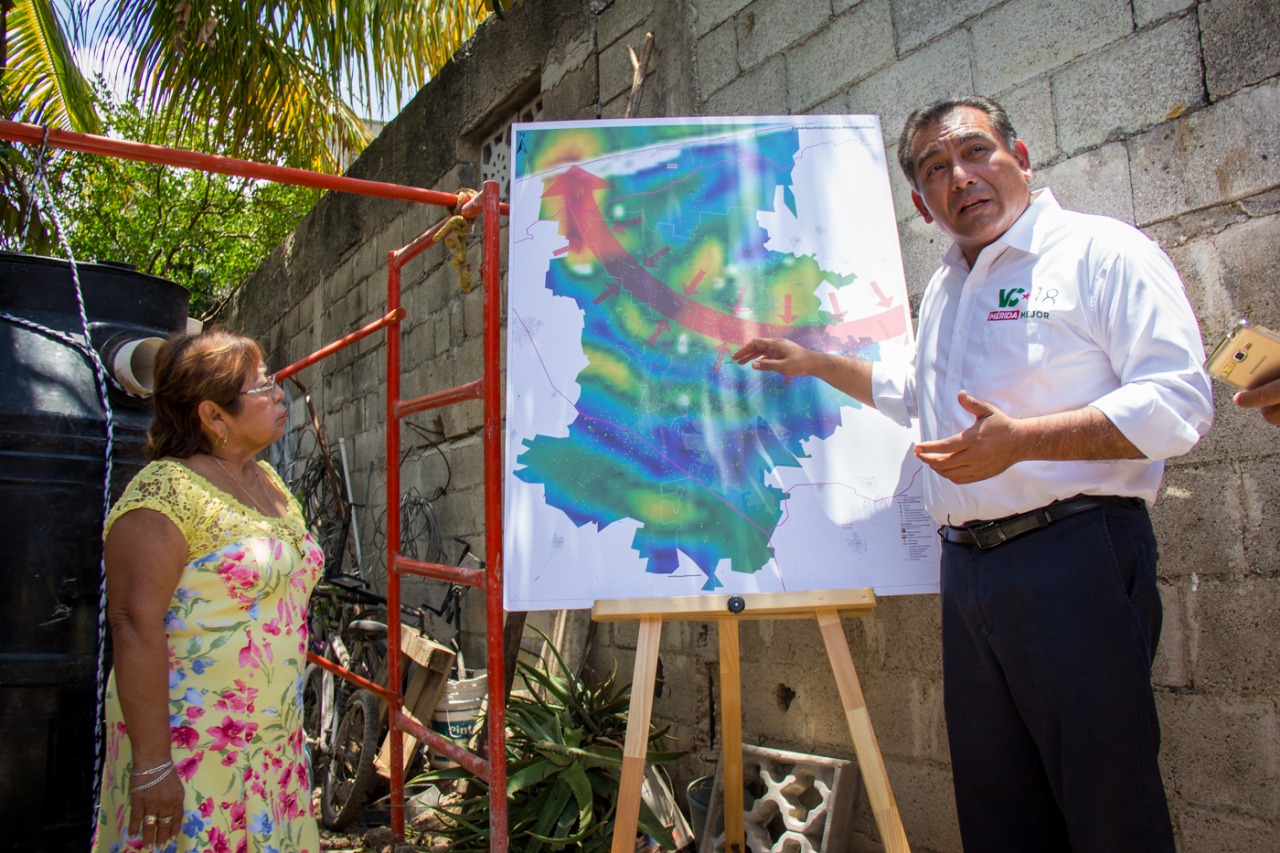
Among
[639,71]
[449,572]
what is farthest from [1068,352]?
[639,71]

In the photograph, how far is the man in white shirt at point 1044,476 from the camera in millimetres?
1445

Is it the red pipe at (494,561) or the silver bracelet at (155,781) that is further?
the red pipe at (494,561)

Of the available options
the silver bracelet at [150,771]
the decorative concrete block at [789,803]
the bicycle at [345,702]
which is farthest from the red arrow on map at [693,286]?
the bicycle at [345,702]

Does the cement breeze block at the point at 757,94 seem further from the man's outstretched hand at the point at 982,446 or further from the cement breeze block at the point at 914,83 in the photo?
the man's outstretched hand at the point at 982,446

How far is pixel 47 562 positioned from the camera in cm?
204

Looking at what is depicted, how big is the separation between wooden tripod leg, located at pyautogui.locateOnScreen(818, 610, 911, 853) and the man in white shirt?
13cm

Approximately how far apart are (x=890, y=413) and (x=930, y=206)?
1.51ft

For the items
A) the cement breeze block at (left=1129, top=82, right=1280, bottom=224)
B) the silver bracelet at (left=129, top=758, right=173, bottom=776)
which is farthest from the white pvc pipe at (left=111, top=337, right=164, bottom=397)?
the cement breeze block at (left=1129, top=82, right=1280, bottom=224)

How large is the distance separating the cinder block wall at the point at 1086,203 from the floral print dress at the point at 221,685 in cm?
148

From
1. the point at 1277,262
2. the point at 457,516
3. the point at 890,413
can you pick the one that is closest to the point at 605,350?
the point at 890,413

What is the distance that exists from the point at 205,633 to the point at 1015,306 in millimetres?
1611

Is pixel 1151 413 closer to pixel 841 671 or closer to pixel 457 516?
pixel 841 671

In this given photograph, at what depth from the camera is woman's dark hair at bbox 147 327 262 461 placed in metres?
1.88

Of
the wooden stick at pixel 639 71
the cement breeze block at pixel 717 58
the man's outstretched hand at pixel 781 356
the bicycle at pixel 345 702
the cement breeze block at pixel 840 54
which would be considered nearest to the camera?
the man's outstretched hand at pixel 781 356
